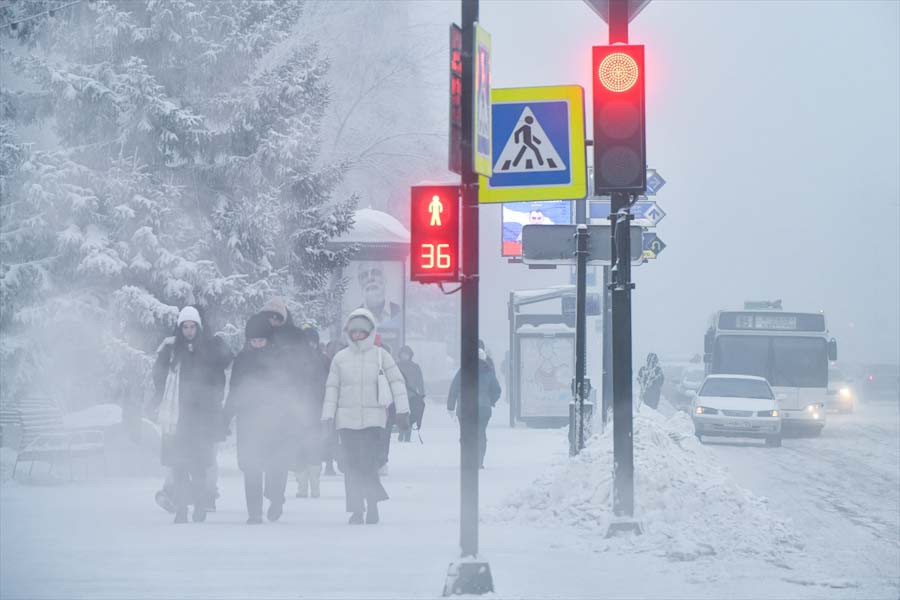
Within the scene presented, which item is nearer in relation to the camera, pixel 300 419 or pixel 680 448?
pixel 300 419

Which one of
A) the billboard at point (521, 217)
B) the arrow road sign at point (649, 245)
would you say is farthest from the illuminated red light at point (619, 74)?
the billboard at point (521, 217)

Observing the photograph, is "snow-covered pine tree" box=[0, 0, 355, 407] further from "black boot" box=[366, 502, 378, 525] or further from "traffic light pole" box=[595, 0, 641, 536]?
"traffic light pole" box=[595, 0, 641, 536]

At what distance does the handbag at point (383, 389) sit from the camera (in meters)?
12.2

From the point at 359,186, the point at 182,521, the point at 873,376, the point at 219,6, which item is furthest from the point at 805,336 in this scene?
the point at 873,376

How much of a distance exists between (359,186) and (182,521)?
3045 centimetres

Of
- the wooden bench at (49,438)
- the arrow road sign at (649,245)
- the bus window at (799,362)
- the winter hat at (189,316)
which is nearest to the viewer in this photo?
the winter hat at (189,316)

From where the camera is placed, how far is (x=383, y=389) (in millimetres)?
12172

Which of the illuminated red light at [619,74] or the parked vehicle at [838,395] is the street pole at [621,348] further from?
the parked vehicle at [838,395]

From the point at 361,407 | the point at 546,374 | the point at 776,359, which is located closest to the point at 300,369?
the point at 361,407

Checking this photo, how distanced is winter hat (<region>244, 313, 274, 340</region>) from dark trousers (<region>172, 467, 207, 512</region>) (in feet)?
4.59

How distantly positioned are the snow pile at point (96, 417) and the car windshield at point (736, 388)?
13433mm

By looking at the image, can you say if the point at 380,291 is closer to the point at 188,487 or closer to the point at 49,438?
the point at 49,438

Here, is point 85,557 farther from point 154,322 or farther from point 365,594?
point 154,322

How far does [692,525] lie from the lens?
11430mm
